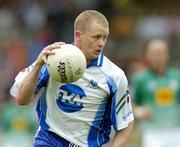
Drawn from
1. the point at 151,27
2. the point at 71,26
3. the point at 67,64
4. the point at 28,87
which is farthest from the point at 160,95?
the point at 71,26

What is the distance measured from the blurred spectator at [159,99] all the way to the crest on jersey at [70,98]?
475 cm

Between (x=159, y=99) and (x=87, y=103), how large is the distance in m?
5.19

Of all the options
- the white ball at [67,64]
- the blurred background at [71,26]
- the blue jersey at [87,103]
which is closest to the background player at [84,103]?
the blue jersey at [87,103]

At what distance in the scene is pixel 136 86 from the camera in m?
12.4

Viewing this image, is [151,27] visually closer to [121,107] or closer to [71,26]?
[71,26]

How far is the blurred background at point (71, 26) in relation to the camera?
19453mm

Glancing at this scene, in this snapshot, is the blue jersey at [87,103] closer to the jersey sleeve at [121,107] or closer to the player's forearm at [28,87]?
the jersey sleeve at [121,107]

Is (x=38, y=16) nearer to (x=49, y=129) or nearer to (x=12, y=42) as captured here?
(x=12, y=42)

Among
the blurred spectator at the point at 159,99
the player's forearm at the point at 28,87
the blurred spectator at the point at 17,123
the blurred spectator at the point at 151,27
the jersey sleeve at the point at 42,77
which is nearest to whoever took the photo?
the player's forearm at the point at 28,87

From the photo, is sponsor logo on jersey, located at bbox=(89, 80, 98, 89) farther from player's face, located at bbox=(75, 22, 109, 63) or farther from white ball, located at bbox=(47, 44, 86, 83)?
white ball, located at bbox=(47, 44, 86, 83)

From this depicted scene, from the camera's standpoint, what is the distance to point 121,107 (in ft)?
24.6

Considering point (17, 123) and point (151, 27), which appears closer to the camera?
point (17, 123)

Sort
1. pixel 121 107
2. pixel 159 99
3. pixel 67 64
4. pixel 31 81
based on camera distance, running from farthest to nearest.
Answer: pixel 159 99 → pixel 121 107 → pixel 31 81 → pixel 67 64

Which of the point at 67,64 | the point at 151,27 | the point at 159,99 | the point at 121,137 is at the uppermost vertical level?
the point at 67,64
